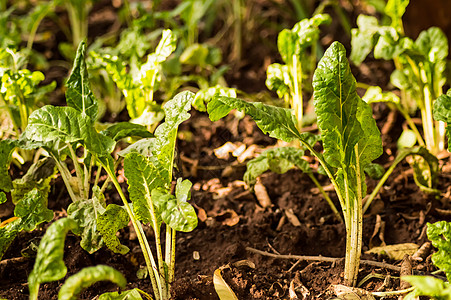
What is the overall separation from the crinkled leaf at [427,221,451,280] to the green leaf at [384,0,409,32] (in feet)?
3.25

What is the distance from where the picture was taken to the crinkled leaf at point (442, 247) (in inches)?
45.5

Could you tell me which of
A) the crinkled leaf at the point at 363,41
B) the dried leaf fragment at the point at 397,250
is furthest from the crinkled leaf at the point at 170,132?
the crinkled leaf at the point at 363,41

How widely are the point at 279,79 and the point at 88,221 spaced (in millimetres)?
820

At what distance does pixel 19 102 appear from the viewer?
176 centimetres

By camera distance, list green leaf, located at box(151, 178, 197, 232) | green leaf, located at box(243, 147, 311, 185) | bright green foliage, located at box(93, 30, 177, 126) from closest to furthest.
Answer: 1. green leaf, located at box(151, 178, 197, 232)
2. green leaf, located at box(243, 147, 311, 185)
3. bright green foliage, located at box(93, 30, 177, 126)

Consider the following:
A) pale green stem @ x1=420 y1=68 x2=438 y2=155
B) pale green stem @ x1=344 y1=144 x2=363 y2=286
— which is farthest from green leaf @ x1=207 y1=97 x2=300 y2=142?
pale green stem @ x1=420 y1=68 x2=438 y2=155

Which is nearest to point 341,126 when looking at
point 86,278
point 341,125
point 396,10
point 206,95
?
point 341,125

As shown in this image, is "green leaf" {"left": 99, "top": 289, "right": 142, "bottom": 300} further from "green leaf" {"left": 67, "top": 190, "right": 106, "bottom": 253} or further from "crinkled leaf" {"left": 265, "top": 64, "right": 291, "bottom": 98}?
"crinkled leaf" {"left": 265, "top": 64, "right": 291, "bottom": 98}

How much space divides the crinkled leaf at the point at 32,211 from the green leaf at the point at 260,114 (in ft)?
1.63

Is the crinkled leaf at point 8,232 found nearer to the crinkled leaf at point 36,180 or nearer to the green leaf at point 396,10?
the crinkled leaf at point 36,180

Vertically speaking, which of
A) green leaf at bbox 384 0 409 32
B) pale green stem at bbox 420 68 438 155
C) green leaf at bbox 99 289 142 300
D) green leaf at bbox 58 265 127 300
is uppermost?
green leaf at bbox 384 0 409 32

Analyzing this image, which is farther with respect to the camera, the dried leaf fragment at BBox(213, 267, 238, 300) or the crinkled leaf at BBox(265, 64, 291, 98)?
the crinkled leaf at BBox(265, 64, 291, 98)

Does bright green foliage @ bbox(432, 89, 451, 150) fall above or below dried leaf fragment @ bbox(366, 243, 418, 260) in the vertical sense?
above

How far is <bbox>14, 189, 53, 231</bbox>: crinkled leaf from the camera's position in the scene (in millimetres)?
1334
